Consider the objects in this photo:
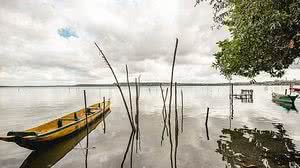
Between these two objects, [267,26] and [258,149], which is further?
[258,149]

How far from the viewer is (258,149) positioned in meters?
11.3

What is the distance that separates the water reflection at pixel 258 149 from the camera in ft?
30.7

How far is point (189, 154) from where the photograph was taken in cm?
1094

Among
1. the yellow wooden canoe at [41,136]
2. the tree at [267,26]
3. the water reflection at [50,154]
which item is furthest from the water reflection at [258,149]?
the yellow wooden canoe at [41,136]

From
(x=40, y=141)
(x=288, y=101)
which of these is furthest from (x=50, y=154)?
(x=288, y=101)

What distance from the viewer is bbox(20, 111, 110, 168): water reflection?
9778mm

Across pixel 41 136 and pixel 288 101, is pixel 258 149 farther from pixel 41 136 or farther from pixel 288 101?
pixel 288 101

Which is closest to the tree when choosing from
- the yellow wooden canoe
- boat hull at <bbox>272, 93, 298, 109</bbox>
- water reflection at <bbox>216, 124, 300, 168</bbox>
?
water reflection at <bbox>216, 124, 300, 168</bbox>

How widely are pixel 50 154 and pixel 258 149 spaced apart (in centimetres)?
1026

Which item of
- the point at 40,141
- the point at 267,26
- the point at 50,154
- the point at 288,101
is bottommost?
the point at 50,154

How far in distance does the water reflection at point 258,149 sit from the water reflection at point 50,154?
24.3 ft

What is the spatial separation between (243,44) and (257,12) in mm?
1772

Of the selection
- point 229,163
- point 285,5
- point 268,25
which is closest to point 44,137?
point 229,163

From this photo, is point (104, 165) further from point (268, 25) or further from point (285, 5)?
point (285, 5)
